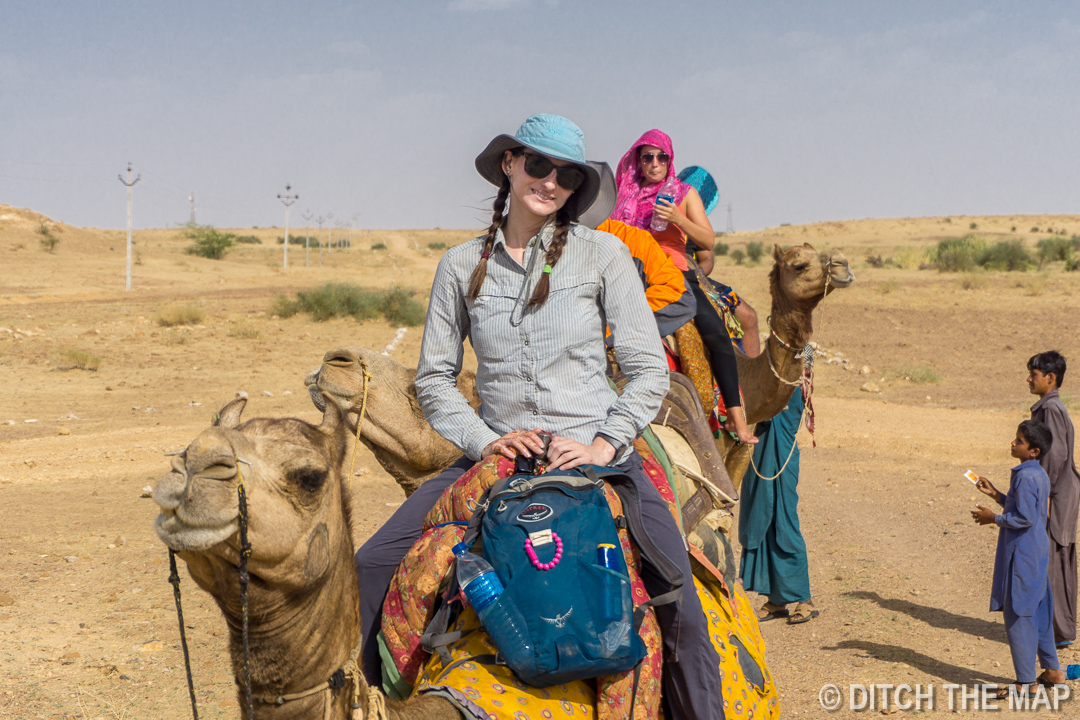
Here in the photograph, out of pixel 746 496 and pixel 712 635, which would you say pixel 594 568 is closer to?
pixel 712 635

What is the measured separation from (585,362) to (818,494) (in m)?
8.15

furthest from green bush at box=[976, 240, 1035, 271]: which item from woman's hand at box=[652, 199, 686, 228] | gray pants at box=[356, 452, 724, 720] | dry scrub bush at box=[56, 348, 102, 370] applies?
gray pants at box=[356, 452, 724, 720]

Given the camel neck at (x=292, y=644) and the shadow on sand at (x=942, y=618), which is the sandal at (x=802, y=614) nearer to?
the shadow on sand at (x=942, y=618)

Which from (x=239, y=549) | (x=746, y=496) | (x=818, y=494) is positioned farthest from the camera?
(x=818, y=494)

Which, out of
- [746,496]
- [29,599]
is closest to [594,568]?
[746,496]

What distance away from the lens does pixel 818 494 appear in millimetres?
10406

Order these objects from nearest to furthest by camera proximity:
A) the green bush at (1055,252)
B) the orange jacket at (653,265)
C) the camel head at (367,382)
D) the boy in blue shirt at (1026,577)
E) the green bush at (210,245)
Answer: the camel head at (367,382) < the orange jacket at (653,265) < the boy in blue shirt at (1026,577) < the green bush at (1055,252) < the green bush at (210,245)

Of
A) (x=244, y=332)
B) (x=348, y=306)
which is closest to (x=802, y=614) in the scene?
(x=244, y=332)

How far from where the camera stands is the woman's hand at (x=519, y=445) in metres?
2.77

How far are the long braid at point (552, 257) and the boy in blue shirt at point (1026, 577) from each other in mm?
3517

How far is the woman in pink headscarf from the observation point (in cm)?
562

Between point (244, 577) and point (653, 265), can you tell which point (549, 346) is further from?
point (653, 265)

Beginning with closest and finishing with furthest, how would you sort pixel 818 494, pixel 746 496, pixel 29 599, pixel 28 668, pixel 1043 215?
pixel 28 668 → pixel 29 599 → pixel 746 496 → pixel 818 494 → pixel 1043 215

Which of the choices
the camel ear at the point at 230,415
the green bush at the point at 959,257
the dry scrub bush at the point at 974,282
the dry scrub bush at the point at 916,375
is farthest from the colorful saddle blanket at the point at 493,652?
the green bush at the point at 959,257
